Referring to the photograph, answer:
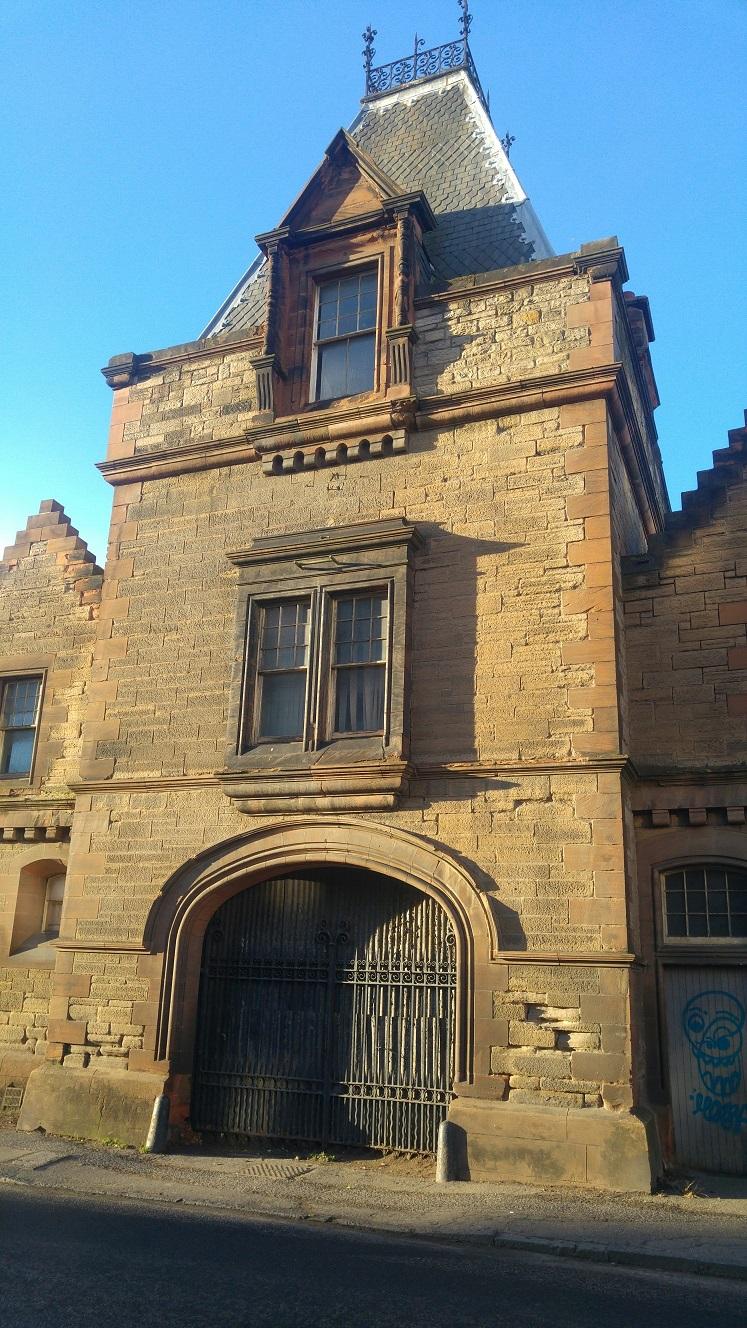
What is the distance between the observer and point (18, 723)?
1534 cm

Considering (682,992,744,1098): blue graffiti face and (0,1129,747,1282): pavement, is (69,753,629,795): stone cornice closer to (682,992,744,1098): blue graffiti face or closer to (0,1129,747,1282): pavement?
(682,992,744,1098): blue graffiti face

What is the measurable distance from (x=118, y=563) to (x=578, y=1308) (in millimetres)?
10579

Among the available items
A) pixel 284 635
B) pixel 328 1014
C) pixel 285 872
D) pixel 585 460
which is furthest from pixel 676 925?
pixel 284 635

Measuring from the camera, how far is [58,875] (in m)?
14.6

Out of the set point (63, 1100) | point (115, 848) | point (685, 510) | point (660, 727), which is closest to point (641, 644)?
point (660, 727)

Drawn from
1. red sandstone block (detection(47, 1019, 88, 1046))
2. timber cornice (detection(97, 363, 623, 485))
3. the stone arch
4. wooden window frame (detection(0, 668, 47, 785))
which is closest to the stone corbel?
timber cornice (detection(97, 363, 623, 485))

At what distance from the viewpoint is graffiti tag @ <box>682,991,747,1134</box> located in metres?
10.6

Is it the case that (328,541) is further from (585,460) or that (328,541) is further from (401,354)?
(585,460)

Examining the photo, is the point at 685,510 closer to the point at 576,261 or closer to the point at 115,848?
the point at 576,261

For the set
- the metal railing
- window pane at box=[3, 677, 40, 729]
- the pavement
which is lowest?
the pavement

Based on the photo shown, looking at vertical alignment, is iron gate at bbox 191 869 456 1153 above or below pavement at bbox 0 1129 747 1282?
above

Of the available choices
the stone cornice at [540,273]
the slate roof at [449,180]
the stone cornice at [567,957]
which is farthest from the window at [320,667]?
the slate roof at [449,180]

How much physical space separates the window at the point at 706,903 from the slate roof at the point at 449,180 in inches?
329

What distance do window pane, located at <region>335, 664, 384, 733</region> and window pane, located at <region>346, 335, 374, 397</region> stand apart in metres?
3.94
